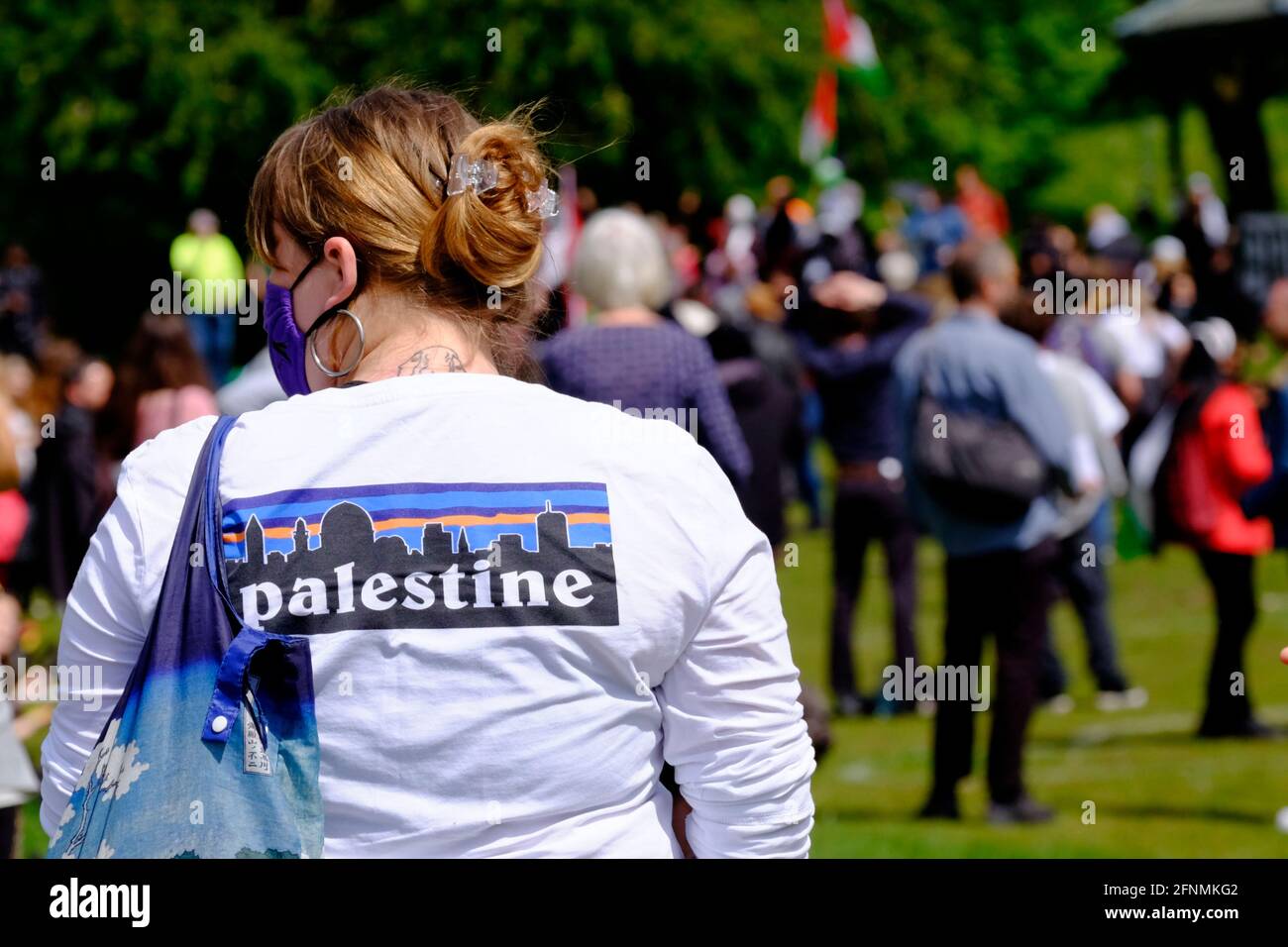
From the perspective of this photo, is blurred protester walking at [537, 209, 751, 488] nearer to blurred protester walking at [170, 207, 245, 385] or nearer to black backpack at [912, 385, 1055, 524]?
black backpack at [912, 385, 1055, 524]

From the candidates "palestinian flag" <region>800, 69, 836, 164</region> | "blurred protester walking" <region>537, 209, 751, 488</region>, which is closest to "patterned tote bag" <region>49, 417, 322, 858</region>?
"blurred protester walking" <region>537, 209, 751, 488</region>

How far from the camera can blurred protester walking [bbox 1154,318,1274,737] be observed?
7.70 m

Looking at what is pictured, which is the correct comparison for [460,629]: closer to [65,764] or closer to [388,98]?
[65,764]

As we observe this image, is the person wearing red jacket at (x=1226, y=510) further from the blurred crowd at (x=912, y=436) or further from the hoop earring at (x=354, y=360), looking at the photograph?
the hoop earring at (x=354, y=360)

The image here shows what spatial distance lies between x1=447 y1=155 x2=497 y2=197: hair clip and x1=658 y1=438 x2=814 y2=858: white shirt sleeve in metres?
0.40

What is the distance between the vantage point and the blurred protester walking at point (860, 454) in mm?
8625

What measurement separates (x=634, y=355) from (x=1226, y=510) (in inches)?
127

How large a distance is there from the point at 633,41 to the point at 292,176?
20512 millimetres

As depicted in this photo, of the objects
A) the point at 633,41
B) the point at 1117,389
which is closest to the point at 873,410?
the point at 1117,389

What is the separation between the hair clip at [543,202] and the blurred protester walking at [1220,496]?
236 inches

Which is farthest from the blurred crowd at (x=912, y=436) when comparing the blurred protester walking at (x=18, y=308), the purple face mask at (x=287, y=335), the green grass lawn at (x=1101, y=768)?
the blurred protester walking at (x=18, y=308)

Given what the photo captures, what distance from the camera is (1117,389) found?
44.0 feet

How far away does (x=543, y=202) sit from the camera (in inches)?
87.4

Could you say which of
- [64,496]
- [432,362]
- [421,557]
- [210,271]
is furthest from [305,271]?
[210,271]
